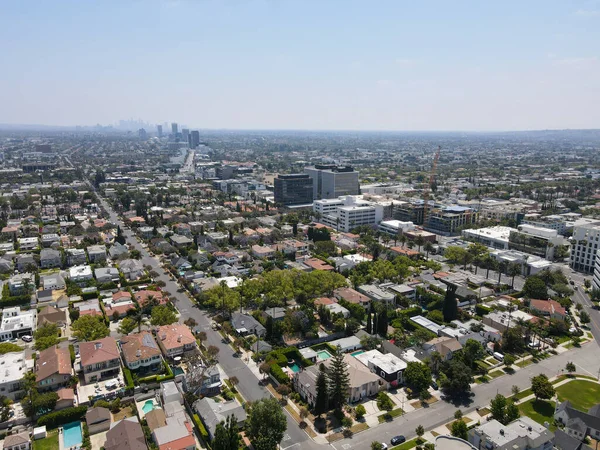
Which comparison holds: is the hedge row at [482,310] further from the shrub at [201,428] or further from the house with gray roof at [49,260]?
the house with gray roof at [49,260]

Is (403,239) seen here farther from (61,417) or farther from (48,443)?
(48,443)

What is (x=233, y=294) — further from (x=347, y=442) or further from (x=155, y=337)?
(x=347, y=442)

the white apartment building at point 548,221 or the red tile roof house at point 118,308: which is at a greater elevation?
the white apartment building at point 548,221

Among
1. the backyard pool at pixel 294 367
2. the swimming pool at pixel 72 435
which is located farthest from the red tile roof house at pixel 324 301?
the swimming pool at pixel 72 435

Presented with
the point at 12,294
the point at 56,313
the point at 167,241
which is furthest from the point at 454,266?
the point at 12,294

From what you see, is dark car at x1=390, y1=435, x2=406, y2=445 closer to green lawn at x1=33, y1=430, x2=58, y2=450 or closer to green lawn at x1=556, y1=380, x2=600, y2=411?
green lawn at x1=556, y1=380, x2=600, y2=411

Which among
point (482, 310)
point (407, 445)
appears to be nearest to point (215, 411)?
point (407, 445)
